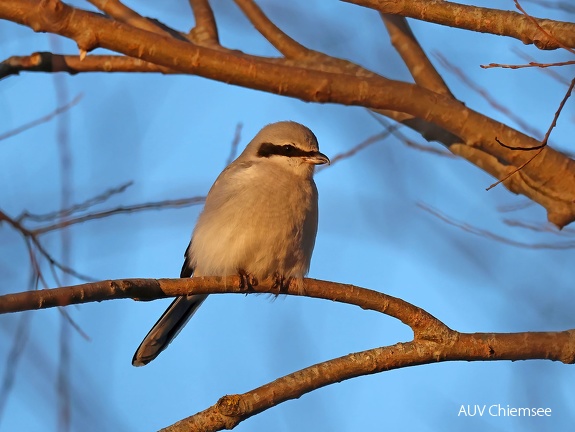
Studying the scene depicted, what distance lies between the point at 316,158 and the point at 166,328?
1.32m

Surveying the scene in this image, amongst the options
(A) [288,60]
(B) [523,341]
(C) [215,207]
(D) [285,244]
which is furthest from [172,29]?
(B) [523,341]

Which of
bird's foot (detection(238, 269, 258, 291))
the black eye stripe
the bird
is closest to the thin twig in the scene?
the bird

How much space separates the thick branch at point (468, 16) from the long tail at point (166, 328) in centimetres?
208

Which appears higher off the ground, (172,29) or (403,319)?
(172,29)

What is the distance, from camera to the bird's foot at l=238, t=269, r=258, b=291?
414 cm

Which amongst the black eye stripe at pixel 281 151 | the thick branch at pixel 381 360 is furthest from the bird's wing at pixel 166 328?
the thick branch at pixel 381 360

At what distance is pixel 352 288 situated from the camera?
3.37 meters

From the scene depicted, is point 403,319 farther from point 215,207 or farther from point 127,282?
point 215,207

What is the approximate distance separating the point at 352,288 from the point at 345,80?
33.4 inches

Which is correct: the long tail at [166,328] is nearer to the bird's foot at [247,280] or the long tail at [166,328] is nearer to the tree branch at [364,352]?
the bird's foot at [247,280]

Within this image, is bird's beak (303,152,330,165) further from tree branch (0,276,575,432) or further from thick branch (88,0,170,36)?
tree branch (0,276,575,432)

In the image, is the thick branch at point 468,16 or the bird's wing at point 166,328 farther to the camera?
the bird's wing at point 166,328

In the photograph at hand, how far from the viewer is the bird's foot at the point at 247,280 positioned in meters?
4.14

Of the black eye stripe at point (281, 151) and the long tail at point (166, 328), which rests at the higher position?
the black eye stripe at point (281, 151)
